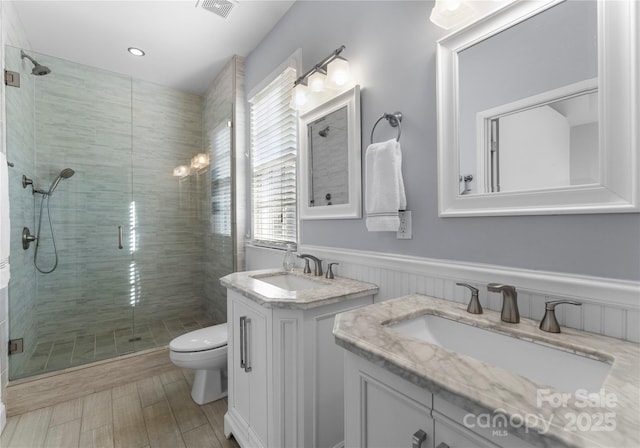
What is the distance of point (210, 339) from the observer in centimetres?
192

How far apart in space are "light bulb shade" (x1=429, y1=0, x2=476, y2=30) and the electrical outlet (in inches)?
29.2

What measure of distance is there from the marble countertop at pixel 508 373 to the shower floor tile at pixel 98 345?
237cm

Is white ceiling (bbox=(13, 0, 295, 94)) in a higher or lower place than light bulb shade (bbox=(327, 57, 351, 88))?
higher

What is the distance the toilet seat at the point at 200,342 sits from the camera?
1.80 m

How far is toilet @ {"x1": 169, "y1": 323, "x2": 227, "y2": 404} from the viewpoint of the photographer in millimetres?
1787

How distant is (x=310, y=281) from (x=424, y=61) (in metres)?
1.23

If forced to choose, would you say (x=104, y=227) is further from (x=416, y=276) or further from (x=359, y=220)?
(x=416, y=276)

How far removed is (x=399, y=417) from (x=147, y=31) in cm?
304

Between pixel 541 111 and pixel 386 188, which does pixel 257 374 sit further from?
pixel 541 111

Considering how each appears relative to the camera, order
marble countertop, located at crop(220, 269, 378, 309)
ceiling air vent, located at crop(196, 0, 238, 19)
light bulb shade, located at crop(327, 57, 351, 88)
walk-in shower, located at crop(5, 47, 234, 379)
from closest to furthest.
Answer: marble countertop, located at crop(220, 269, 378, 309), light bulb shade, located at crop(327, 57, 351, 88), ceiling air vent, located at crop(196, 0, 238, 19), walk-in shower, located at crop(5, 47, 234, 379)

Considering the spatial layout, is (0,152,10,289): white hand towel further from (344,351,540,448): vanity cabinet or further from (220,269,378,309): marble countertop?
(344,351,540,448): vanity cabinet

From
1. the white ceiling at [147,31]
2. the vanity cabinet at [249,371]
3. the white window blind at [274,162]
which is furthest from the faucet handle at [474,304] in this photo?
the white ceiling at [147,31]

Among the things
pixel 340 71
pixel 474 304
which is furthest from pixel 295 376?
pixel 340 71

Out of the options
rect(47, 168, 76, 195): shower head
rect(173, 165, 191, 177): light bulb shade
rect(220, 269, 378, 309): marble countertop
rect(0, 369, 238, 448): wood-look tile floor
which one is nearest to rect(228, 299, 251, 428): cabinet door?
rect(220, 269, 378, 309): marble countertop
